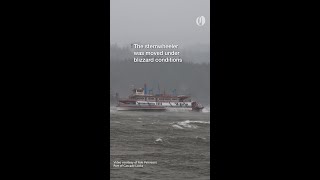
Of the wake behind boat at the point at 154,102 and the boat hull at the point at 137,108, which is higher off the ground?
the wake behind boat at the point at 154,102

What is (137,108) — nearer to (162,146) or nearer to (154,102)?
(154,102)

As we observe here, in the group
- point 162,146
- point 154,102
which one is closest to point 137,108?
point 154,102

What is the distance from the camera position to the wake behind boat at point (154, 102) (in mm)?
6297

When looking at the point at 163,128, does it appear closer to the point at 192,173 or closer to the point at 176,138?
the point at 176,138

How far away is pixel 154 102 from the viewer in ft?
20.7

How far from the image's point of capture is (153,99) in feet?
20.7

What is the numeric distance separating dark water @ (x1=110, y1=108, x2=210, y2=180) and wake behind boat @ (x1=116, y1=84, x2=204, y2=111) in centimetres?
10

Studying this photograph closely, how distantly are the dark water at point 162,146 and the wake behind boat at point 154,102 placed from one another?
100 millimetres

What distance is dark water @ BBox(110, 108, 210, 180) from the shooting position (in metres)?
6.10

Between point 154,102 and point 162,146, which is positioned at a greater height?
point 154,102

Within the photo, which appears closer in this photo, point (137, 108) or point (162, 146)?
point (162, 146)

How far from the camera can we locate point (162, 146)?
616 cm

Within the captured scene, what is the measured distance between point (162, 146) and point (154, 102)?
0.48m
